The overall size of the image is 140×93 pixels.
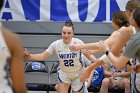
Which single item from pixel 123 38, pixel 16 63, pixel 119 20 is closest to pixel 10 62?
pixel 16 63

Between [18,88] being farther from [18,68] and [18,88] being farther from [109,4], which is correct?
[109,4]

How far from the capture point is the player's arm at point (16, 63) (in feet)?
6.79

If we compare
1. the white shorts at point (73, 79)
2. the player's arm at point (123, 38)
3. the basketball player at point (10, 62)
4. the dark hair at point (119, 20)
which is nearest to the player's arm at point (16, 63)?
the basketball player at point (10, 62)

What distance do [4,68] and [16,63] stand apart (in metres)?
0.08

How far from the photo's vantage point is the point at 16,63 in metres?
2.13

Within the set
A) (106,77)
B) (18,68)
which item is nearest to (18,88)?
(18,68)

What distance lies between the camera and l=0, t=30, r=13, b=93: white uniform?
2.05 metres

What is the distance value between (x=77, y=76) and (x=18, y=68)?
4.18 m

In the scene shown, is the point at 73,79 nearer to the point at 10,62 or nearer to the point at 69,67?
the point at 69,67

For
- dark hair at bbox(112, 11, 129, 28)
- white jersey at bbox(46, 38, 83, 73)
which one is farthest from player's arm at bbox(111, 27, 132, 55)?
white jersey at bbox(46, 38, 83, 73)

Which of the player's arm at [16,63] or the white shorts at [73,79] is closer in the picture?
the player's arm at [16,63]

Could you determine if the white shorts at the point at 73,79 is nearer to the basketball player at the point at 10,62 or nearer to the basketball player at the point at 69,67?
the basketball player at the point at 69,67

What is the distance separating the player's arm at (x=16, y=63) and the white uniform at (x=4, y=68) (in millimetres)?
26

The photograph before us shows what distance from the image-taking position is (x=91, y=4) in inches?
320
